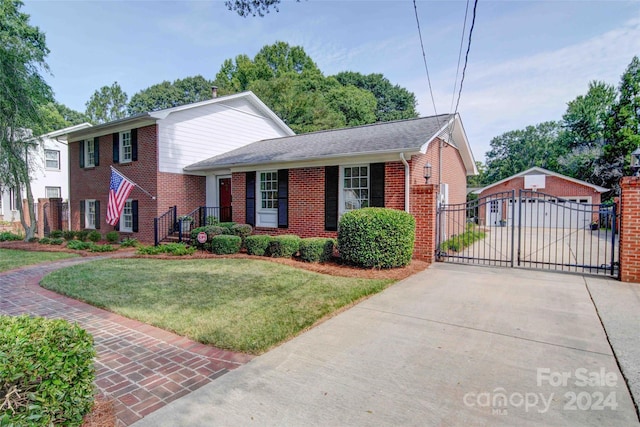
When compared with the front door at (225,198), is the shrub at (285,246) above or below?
below

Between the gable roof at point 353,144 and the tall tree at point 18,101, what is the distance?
20.4 ft

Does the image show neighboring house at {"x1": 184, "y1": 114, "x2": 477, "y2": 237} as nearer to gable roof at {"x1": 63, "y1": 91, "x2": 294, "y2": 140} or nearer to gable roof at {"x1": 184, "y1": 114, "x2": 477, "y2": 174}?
gable roof at {"x1": 184, "y1": 114, "x2": 477, "y2": 174}

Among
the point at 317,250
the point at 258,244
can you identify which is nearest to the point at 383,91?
the point at 258,244

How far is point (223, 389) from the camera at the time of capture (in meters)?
3.08

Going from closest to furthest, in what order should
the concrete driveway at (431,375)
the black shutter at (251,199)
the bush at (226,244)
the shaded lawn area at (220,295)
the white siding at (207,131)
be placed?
the concrete driveway at (431,375), the shaded lawn area at (220,295), the bush at (226,244), the black shutter at (251,199), the white siding at (207,131)

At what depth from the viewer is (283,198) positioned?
11.7m

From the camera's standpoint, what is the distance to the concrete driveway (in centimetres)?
269

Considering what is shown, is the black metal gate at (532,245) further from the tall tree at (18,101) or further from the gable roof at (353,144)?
the tall tree at (18,101)

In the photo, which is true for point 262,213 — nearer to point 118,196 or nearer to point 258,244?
point 258,244

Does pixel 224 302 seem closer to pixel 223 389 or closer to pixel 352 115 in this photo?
pixel 223 389

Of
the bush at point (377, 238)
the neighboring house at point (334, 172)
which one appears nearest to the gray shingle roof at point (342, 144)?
the neighboring house at point (334, 172)

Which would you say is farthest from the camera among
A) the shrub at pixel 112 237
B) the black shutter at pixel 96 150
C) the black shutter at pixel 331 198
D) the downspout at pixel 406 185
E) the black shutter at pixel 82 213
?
the black shutter at pixel 82 213

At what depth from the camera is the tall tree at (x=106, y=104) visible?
4341 centimetres

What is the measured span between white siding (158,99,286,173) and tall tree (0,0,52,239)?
5.03 meters
